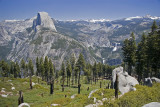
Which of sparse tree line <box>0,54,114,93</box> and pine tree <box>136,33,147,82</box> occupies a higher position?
pine tree <box>136,33,147,82</box>

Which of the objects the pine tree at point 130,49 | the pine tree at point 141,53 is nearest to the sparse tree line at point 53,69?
the pine tree at point 130,49

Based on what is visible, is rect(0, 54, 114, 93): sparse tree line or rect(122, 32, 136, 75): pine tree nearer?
rect(122, 32, 136, 75): pine tree

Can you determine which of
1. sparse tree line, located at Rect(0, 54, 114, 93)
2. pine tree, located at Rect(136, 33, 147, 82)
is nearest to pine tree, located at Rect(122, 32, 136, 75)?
pine tree, located at Rect(136, 33, 147, 82)

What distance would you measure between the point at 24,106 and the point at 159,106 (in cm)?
1891

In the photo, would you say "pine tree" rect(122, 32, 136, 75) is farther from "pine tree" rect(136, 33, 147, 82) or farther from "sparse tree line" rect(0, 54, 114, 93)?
"sparse tree line" rect(0, 54, 114, 93)

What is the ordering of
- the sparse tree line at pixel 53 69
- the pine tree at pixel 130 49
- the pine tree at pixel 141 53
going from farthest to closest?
the sparse tree line at pixel 53 69
the pine tree at pixel 130 49
the pine tree at pixel 141 53

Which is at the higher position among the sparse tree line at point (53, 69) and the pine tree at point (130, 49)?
the pine tree at point (130, 49)

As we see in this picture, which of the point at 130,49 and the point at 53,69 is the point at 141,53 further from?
the point at 53,69

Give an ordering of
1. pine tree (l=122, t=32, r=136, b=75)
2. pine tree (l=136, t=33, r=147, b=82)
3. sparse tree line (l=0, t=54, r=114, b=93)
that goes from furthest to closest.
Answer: sparse tree line (l=0, t=54, r=114, b=93) < pine tree (l=122, t=32, r=136, b=75) < pine tree (l=136, t=33, r=147, b=82)

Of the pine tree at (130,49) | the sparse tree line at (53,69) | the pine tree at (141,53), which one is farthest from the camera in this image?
the sparse tree line at (53,69)

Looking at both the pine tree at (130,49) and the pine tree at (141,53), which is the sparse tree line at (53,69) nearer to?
the pine tree at (130,49)

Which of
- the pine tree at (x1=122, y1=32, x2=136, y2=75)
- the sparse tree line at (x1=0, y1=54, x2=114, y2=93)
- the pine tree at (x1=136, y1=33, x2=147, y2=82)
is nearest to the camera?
the pine tree at (x1=136, y1=33, x2=147, y2=82)

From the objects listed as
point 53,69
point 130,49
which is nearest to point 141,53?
point 130,49

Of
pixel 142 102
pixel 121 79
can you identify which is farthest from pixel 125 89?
pixel 142 102
